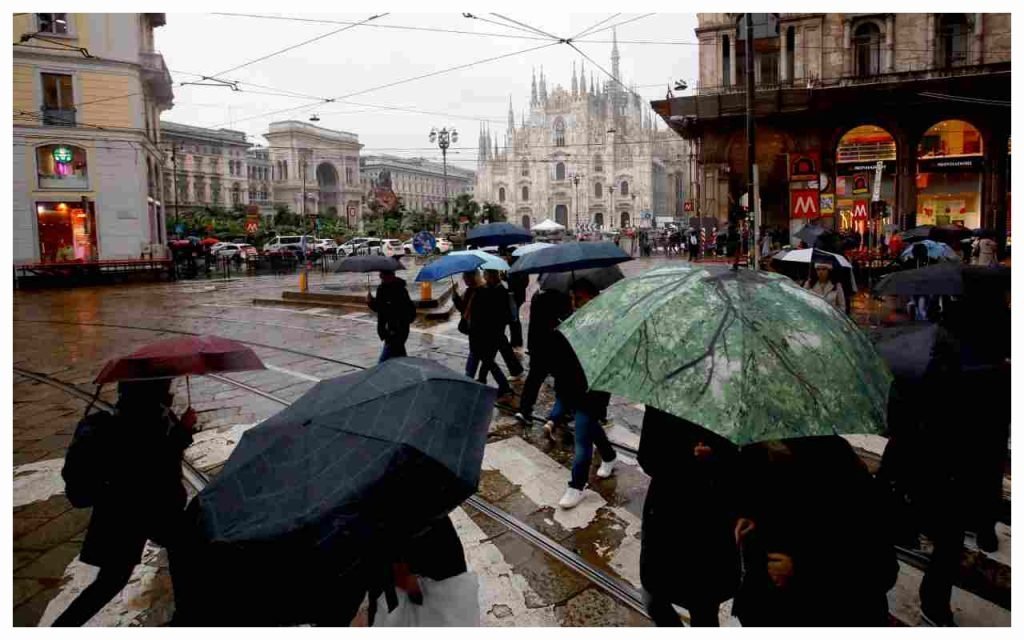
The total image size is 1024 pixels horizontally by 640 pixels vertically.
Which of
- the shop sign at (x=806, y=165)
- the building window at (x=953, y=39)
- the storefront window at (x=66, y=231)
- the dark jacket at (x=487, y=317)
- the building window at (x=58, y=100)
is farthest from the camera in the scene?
the storefront window at (x=66, y=231)

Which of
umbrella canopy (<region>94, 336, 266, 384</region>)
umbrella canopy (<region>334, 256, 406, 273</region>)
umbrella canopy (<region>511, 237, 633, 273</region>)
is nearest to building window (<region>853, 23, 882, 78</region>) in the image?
umbrella canopy (<region>334, 256, 406, 273</region>)

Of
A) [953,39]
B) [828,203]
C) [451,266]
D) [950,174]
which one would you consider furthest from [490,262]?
[953,39]

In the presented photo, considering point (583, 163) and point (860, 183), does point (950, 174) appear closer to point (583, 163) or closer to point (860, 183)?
point (860, 183)

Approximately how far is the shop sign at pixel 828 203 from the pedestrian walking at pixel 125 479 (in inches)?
848

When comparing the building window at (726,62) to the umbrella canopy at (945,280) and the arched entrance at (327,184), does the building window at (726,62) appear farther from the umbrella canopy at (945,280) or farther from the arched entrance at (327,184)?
the arched entrance at (327,184)

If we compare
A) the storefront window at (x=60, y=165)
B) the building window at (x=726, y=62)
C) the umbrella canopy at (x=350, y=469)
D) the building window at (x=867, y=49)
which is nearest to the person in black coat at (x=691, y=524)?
the umbrella canopy at (x=350, y=469)

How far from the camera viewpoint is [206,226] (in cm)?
4834

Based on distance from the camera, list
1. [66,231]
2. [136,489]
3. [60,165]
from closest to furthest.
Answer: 1. [136,489]
2. [60,165]
3. [66,231]

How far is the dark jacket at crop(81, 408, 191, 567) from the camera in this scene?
2543mm

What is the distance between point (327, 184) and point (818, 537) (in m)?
89.9

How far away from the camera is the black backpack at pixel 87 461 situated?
8.09 ft

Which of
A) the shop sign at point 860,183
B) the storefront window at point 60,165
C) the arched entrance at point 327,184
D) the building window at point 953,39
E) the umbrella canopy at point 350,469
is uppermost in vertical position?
the arched entrance at point 327,184

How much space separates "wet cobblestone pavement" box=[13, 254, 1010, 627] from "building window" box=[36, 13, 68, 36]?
694 inches

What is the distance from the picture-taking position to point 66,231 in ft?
82.8
